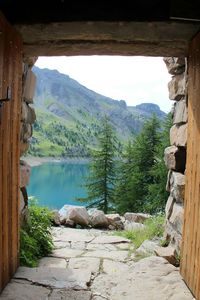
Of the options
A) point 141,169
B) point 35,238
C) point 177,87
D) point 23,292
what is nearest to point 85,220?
point 35,238

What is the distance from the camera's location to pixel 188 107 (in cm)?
413

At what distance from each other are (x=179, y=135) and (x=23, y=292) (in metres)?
2.54

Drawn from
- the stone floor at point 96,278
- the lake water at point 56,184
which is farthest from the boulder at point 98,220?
the lake water at point 56,184

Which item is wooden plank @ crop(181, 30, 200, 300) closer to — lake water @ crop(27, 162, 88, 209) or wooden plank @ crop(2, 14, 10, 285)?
wooden plank @ crop(2, 14, 10, 285)

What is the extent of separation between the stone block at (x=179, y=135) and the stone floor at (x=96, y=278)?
144cm

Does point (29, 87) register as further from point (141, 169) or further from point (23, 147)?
point (141, 169)

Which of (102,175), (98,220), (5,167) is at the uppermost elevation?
(5,167)

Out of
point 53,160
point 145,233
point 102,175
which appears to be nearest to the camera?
point 145,233

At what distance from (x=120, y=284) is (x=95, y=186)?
18.3 meters

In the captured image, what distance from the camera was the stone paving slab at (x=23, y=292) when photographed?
352 centimetres

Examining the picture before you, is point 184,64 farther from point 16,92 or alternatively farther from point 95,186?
point 95,186

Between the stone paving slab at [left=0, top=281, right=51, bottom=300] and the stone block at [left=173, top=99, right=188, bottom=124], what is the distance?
97.9 inches

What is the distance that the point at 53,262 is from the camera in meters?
4.73

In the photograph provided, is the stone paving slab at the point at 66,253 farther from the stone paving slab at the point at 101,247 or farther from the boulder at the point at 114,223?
the boulder at the point at 114,223
